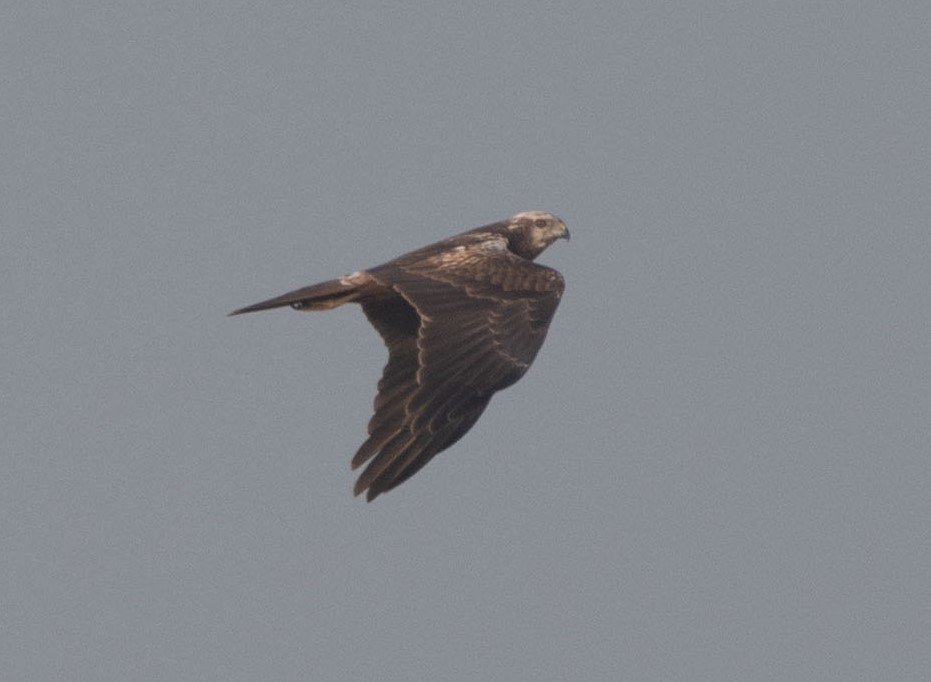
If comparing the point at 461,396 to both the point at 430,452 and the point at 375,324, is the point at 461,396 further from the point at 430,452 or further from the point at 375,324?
the point at 375,324

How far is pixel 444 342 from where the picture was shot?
17.0m

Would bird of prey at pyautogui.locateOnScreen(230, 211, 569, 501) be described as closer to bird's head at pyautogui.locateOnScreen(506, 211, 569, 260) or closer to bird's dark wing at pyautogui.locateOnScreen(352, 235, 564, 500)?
bird's dark wing at pyautogui.locateOnScreen(352, 235, 564, 500)

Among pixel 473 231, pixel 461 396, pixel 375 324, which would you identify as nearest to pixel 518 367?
pixel 461 396

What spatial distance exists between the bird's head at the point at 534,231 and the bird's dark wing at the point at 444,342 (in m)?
2.46

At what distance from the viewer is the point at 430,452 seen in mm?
16234

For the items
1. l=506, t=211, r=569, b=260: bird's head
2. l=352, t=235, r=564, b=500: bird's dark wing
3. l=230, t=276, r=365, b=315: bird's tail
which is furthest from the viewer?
l=506, t=211, r=569, b=260: bird's head

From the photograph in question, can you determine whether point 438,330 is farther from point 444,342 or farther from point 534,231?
point 534,231

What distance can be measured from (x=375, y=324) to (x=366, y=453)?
2.96 m

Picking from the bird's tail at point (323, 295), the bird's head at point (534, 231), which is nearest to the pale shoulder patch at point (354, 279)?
the bird's tail at point (323, 295)

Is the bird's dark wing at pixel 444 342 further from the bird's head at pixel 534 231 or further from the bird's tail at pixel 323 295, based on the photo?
the bird's head at pixel 534 231

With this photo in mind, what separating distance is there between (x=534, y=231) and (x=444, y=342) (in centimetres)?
525

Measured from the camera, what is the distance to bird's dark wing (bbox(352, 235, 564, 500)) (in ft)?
53.3

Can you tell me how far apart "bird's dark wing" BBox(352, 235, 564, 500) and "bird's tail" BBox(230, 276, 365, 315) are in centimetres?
22

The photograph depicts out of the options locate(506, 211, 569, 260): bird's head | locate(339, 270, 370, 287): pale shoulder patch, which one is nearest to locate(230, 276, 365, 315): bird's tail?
locate(339, 270, 370, 287): pale shoulder patch
